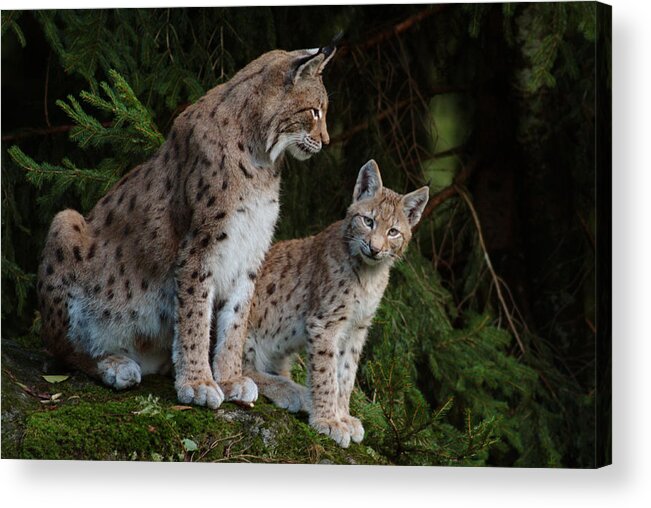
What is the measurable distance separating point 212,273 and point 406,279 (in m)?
1.62

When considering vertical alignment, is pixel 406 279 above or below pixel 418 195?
below

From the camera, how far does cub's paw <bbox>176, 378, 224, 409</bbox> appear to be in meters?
7.32

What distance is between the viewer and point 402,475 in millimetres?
7598

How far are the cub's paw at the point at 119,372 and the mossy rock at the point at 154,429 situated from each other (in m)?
0.06

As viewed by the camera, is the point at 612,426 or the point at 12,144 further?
the point at 12,144

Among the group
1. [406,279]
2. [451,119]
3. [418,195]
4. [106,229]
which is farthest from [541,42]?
[106,229]

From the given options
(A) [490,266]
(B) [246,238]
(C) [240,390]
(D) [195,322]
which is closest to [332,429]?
(C) [240,390]

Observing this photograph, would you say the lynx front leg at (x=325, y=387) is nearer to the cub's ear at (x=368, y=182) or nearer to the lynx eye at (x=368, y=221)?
the lynx eye at (x=368, y=221)

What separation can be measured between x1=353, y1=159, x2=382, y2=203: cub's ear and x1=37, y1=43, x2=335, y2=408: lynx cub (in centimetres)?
34

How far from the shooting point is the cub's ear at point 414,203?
7617 mm

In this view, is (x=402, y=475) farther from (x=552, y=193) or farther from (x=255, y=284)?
(x=552, y=193)

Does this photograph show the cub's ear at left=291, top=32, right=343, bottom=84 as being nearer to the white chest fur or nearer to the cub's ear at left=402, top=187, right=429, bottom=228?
the white chest fur

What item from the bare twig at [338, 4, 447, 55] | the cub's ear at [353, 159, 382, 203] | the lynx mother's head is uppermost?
the bare twig at [338, 4, 447, 55]

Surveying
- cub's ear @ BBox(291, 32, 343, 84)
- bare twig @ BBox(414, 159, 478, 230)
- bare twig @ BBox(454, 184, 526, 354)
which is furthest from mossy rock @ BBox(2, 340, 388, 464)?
cub's ear @ BBox(291, 32, 343, 84)
